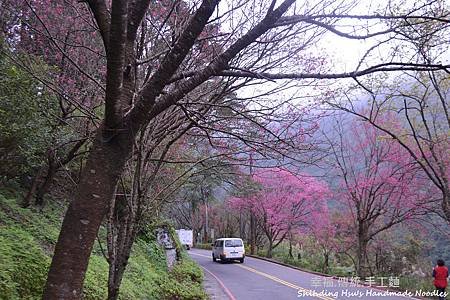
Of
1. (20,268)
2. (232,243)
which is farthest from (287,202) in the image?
A: (20,268)

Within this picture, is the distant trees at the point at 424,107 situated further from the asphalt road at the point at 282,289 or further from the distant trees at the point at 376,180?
the asphalt road at the point at 282,289

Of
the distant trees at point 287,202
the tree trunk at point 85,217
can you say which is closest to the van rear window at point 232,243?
the distant trees at point 287,202

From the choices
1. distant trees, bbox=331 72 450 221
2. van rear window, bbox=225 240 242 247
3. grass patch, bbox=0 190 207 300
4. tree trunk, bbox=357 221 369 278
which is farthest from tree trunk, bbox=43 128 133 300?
van rear window, bbox=225 240 242 247

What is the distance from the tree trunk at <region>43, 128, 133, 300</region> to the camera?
2.49 metres

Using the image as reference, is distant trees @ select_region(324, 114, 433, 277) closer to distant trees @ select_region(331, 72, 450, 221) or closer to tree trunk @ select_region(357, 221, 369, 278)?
tree trunk @ select_region(357, 221, 369, 278)

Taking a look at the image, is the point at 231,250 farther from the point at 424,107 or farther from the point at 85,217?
the point at 85,217

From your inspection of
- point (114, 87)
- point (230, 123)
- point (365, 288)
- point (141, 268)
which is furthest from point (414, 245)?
point (114, 87)

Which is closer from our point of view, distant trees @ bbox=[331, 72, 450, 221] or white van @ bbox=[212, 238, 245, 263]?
distant trees @ bbox=[331, 72, 450, 221]

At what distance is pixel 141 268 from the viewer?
10641mm

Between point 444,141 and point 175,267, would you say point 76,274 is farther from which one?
point 444,141

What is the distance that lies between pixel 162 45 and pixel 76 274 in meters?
3.79

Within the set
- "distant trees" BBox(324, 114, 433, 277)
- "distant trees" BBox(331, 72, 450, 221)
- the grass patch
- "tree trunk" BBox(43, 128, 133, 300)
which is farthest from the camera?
"distant trees" BBox(324, 114, 433, 277)

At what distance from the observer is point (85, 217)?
2.60 meters

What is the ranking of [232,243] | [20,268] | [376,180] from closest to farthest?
1. [20,268]
2. [376,180]
3. [232,243]
